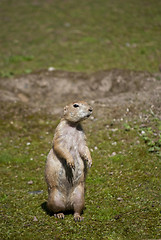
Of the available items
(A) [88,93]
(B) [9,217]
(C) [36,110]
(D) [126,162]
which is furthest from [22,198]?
(A) [88,93]

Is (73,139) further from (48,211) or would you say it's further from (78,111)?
(48,211)

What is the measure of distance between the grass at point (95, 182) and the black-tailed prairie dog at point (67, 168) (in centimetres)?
37

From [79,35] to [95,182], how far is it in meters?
15.4

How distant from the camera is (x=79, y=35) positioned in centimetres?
2259

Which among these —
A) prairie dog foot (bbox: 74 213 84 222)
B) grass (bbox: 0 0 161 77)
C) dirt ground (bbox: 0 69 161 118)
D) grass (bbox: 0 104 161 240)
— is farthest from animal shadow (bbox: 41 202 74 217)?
grass (bbox: 0 0 161 77)

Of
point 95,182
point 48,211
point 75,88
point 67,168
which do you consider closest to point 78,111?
point 67,168

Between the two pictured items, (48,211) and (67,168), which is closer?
(67,168)

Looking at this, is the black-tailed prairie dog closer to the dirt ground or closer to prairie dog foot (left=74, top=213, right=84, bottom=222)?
prairie dog foot (left=74, top=213, right=84, bottom=222)

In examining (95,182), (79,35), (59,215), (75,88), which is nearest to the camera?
(59,215)

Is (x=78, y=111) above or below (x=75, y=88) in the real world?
above

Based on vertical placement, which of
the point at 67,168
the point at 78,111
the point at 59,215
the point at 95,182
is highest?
the point at 78,111

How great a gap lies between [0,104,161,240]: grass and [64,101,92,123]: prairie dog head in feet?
7.58

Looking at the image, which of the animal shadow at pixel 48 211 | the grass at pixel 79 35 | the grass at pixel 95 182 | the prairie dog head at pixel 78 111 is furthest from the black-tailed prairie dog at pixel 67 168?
the grass at pixel 79 35

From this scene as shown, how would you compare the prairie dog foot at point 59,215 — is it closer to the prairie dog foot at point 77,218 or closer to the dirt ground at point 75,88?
the prairie dog foot at point 77,218
